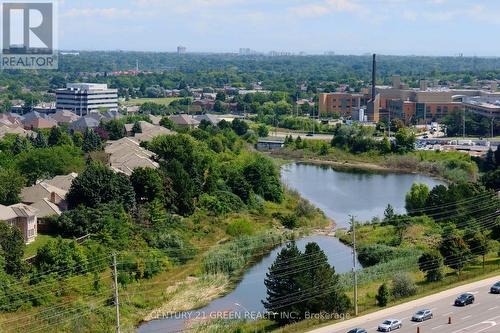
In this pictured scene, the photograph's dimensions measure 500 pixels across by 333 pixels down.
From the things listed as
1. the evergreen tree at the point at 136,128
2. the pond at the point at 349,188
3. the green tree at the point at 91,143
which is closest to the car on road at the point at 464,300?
the pond at the point at 349,188

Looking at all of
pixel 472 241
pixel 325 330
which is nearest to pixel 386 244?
pixel 472 241

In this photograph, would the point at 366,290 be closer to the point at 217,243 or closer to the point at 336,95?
the point at 217,243

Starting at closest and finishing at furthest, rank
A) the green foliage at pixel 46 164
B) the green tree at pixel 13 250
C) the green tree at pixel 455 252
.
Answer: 1. the green tree at pixel 13 250
2. the green tree at pixel 455 252
3. the green foliage at pixel 46 164

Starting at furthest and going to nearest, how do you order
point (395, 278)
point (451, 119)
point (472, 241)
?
point (451, 119)
point (472, 241)
point (395, 278)

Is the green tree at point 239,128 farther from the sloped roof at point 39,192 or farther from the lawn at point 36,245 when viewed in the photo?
the lawn at point 36,245

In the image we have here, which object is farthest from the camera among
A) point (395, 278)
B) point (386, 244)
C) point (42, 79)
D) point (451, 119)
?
point (42, 79)

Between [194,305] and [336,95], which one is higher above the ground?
[336,95]
